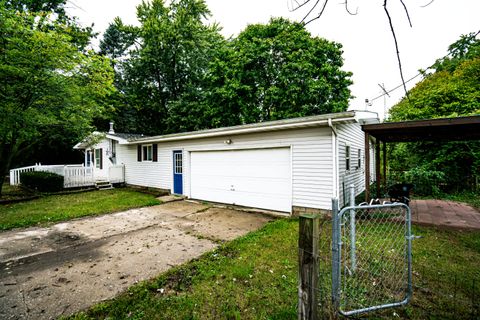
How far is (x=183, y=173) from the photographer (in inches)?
395

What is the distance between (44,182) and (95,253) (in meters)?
9.65

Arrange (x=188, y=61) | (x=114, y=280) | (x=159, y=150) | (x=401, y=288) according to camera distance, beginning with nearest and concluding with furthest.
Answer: (x=401, y=288)
(x=114, y=280)
(x=159, y=150)
(x=188, y=61)

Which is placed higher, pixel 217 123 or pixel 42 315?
pixel 217 123

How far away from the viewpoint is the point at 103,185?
13.0 metres

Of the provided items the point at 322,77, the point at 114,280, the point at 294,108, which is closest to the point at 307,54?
the point at 322,77

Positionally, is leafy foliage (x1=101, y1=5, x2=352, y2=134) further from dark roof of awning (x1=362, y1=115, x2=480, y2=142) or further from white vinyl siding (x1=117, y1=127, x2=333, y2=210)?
dark roof of awning (x1=362, y1=115, x2=480, y2=142)

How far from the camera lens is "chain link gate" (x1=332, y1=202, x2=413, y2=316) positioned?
7.02ft

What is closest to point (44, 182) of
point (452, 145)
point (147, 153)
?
point (147, 153)

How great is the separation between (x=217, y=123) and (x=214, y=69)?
12.8 ft

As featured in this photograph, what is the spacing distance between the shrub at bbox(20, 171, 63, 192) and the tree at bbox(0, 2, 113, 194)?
1338mm

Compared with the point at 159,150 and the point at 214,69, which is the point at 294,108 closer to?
the point at 214,69

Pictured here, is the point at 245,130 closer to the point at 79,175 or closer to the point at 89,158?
the point at 79,175

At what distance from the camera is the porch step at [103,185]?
1285 centimetres

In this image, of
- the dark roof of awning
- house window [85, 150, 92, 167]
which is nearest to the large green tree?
the dark roof of awning
